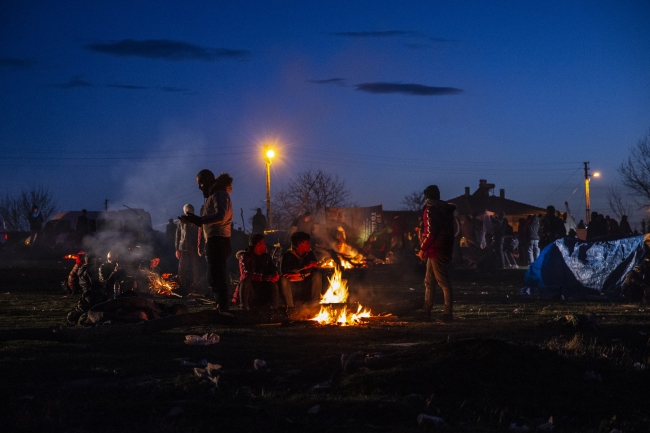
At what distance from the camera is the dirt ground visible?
16.4ft

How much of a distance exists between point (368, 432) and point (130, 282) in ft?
40.6

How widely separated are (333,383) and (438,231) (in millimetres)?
5704

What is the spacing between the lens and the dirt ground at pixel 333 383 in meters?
5.00

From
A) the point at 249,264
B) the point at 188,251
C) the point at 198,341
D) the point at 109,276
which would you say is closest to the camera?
the point at 198,341

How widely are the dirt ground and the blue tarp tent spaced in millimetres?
7165

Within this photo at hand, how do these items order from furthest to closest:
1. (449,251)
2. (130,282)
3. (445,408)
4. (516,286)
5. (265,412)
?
(516,286) < (130,282) < (449,251) < (445,408) < (265,412)

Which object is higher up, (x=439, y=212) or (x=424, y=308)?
(x=439, y=212)

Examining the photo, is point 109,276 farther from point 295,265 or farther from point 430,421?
point 430,421

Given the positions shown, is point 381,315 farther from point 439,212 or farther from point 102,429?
point 102,429

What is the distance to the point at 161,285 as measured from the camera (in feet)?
53.5

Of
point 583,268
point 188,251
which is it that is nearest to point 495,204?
point 583,268

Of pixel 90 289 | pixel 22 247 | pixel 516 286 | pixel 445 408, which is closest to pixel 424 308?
pixel 90 289

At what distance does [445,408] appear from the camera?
17.8 ft

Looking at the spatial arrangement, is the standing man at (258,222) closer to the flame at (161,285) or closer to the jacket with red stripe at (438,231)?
the flame at (161,285)
